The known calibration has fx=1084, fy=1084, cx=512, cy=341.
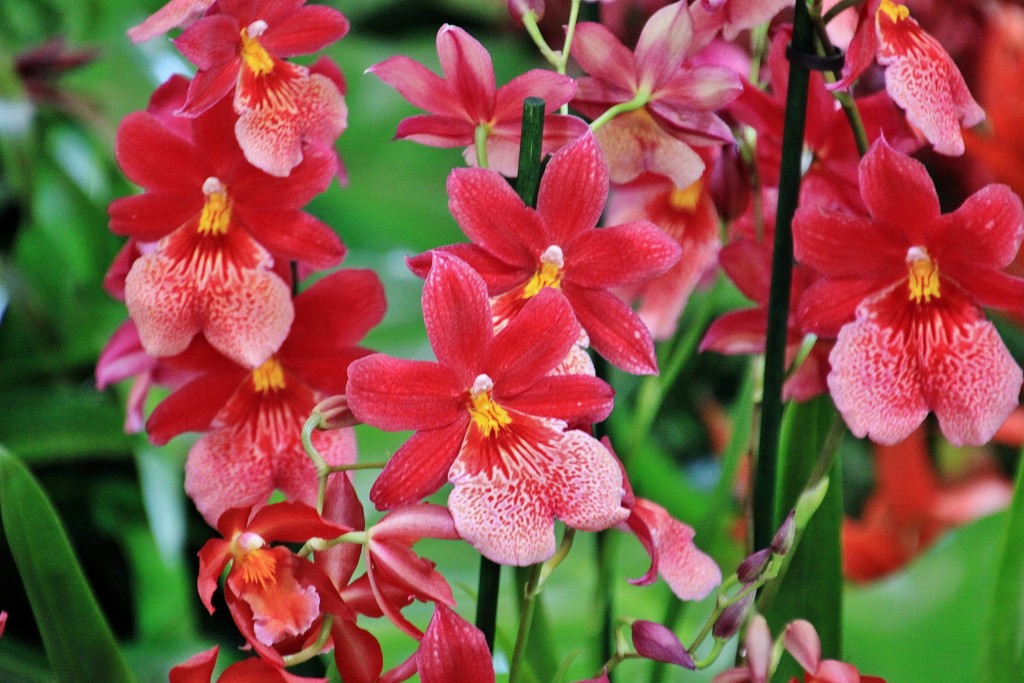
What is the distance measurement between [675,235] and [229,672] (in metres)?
0.23

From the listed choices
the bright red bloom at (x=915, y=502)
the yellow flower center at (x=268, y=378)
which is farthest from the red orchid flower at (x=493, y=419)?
the bright red bloom at (x=915, y=502)

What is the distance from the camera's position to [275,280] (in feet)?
1.12

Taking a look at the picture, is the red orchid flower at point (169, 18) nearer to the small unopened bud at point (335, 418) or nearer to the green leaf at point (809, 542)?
the small unopened bud at point (335, 418)

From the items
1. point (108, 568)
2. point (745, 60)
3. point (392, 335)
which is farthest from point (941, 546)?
point (108, 568)

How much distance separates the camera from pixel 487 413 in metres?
0.28

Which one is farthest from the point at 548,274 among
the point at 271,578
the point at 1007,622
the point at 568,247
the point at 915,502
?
the point at 915,502

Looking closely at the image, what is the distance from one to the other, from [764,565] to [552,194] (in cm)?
13

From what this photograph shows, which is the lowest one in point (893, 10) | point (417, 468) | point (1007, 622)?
point (1007, 622)

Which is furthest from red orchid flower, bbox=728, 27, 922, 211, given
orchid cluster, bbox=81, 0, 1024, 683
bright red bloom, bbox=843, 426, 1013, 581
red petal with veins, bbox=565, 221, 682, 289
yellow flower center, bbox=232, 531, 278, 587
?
bright red bloom, bbox=843, 426, 1013, 581

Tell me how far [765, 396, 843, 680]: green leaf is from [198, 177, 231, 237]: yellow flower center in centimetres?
22

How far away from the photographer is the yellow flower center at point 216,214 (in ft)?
1.13

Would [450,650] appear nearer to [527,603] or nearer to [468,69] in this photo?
[527,603]

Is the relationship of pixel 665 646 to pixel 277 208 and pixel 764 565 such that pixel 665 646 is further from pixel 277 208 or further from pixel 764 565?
pixel 277 208

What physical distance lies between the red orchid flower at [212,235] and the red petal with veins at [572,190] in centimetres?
9
